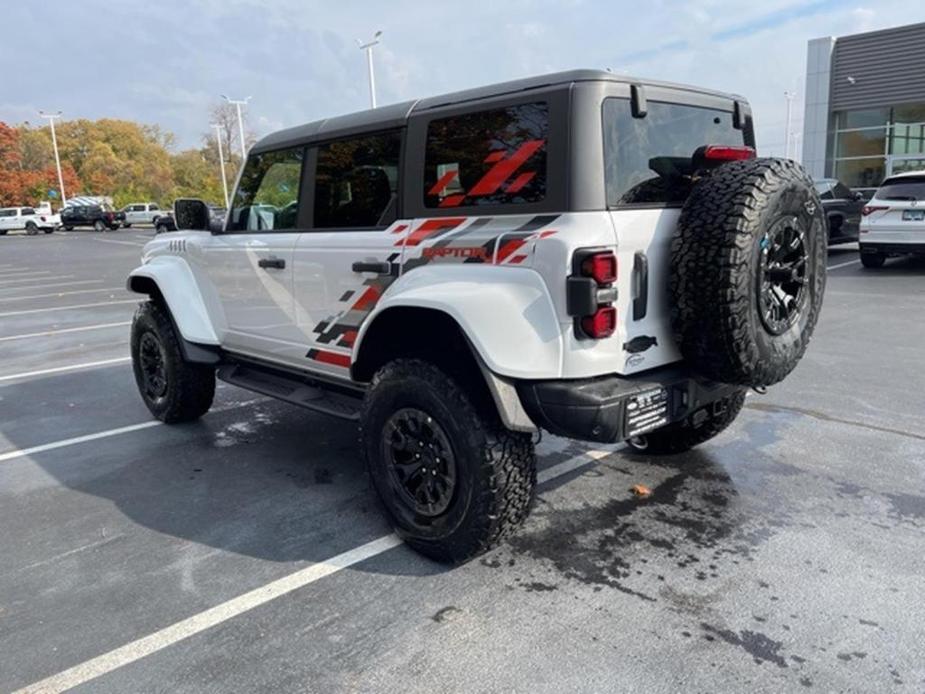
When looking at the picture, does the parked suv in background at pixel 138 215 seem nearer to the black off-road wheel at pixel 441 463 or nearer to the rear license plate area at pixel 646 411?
the black off-road wheel at pixel 441 463

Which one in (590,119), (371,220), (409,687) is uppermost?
(590,119)

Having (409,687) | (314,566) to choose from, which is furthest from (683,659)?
(314,566)

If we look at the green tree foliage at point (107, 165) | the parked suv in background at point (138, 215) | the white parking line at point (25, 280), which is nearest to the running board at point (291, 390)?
the white parking line at point (25, 280)

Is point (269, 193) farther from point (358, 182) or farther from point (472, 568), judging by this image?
point (472, 568)

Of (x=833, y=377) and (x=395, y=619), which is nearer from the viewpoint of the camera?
(x=395, y=619)

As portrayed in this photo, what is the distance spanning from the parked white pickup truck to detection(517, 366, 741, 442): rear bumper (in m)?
48.1

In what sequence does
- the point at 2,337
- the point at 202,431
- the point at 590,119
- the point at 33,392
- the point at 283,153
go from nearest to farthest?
the point at 590,119 < the point at 283,153 < the point at 202,431 < the point at 33,392 < the point at 2,337

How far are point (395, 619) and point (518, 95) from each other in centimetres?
220

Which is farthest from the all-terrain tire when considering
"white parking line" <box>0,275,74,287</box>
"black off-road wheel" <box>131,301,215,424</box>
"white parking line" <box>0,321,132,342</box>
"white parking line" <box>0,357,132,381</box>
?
"white parking line" <box>0,275,74,287</box>

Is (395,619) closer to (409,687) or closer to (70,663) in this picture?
(409,687)

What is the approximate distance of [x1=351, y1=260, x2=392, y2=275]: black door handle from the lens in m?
3.40

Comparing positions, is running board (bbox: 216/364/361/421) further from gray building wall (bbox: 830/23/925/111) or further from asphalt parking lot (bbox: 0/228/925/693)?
gray building wall (bbox: 830/23/925/111)

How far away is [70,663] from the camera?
2.59m

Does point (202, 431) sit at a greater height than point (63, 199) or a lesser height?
lesser
